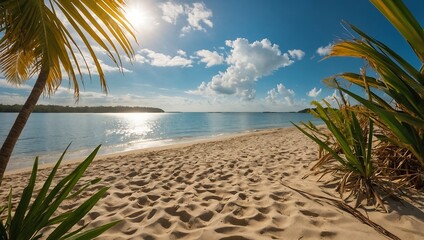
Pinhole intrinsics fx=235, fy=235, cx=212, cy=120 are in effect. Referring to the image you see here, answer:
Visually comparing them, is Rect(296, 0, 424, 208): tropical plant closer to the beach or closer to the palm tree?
the beach

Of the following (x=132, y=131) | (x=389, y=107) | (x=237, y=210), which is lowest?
(x=132, y=131)

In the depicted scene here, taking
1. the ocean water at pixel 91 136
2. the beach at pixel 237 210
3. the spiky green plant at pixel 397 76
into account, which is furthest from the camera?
the ocean water at pixel 91 136

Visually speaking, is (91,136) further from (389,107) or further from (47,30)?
(389,107)

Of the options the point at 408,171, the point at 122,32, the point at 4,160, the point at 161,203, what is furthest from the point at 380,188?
the point at 4,160

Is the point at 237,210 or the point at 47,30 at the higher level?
the point at 47,30

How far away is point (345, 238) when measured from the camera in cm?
174

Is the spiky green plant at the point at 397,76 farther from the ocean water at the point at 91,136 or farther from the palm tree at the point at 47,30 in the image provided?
the ocean water at the point at 91,136

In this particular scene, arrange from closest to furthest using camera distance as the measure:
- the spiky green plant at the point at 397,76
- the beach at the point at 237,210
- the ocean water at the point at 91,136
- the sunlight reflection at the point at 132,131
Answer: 1. the spiky green plant at the point at 397,76
2. the beach at the point at 237,210
3. the ocean water at the point at 91,136
4. the sunlight reflection at the point at 132,131

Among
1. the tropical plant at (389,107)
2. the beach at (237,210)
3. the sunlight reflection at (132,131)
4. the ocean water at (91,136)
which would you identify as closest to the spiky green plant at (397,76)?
the tropical plant at (389,107)

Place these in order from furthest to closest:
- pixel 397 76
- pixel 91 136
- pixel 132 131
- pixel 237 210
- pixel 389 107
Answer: pixel 132 131
pixel 91 136
pixel 237 210
pixel 389 107
pixel 397 76

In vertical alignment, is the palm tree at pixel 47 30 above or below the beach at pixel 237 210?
above

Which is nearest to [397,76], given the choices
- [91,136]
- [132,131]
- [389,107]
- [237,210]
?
[389,107]

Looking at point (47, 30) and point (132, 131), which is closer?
point (47, 30)

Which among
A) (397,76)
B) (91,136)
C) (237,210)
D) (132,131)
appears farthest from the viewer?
(132,131)
